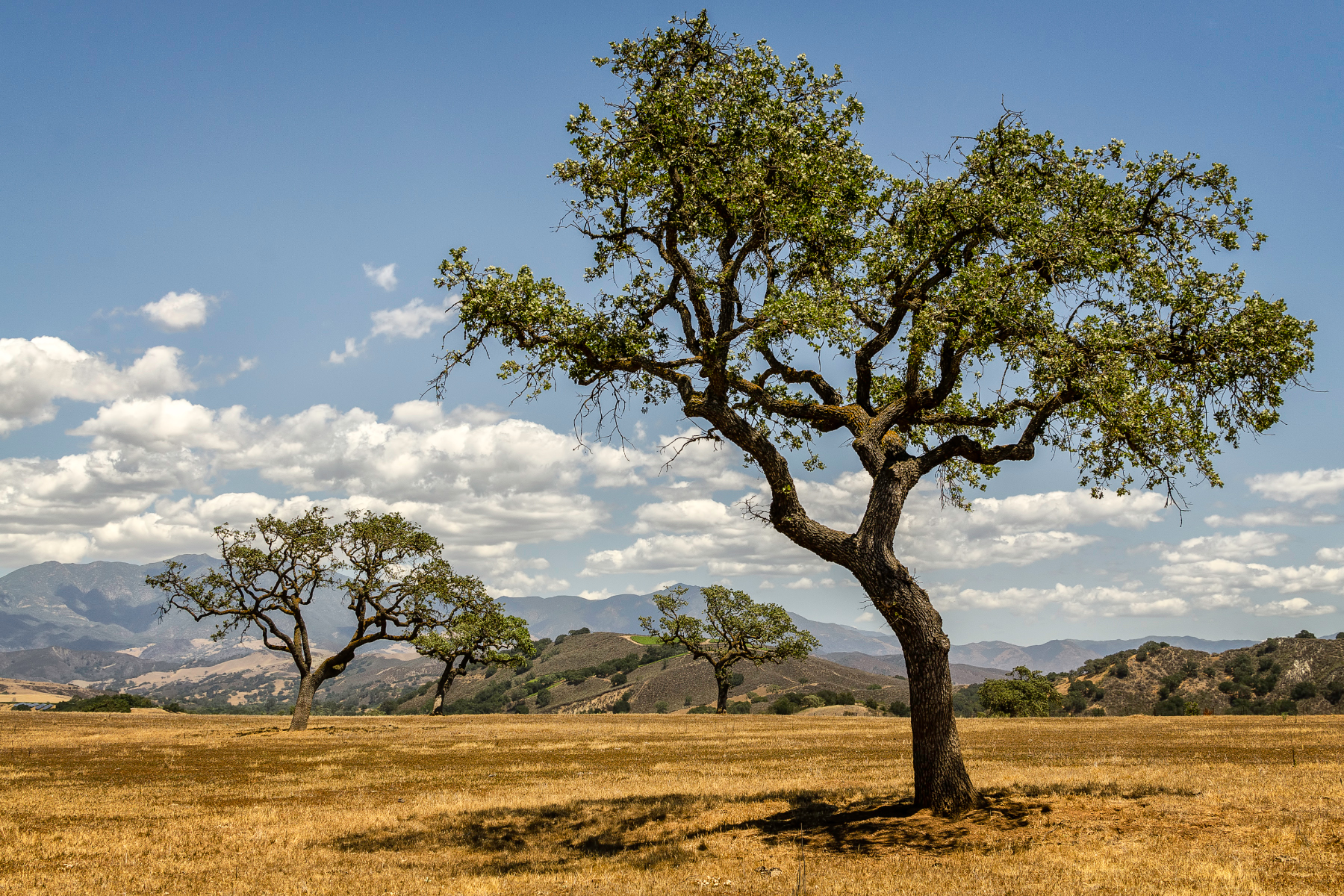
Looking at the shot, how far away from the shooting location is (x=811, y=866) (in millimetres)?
11992

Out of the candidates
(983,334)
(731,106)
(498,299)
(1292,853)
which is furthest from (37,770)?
(1292,853)

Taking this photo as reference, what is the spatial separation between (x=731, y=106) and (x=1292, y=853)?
16.2 meters

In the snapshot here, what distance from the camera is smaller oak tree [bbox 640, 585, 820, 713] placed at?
75.8 metres

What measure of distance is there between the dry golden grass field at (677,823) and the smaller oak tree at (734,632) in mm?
44171

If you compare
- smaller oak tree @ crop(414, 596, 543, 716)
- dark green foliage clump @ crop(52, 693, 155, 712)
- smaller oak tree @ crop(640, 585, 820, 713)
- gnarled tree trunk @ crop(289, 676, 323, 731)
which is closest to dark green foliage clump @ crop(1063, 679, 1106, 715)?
smaller oak tree @ crop(640, 585, 820, 713)

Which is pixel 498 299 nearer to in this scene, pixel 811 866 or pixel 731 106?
pixel 731 106

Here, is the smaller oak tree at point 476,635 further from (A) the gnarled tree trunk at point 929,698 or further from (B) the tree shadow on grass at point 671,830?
(A) the gnarled tree trunk at point 929,698

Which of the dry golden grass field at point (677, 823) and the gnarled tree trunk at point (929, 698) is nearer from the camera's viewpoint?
the dry golden grass field at point (677, 823)

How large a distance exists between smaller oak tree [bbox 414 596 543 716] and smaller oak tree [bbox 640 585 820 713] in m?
16.2

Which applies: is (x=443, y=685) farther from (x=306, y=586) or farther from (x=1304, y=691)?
(x=1304, y=691)

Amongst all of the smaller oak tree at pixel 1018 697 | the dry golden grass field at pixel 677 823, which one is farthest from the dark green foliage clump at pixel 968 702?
the dry golden grass field at pixel 677 823

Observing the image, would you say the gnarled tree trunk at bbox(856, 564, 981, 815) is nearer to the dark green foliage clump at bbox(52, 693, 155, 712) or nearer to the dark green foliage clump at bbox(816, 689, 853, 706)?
the dark green foliage clump at bbox(52, 693, 155, 712)

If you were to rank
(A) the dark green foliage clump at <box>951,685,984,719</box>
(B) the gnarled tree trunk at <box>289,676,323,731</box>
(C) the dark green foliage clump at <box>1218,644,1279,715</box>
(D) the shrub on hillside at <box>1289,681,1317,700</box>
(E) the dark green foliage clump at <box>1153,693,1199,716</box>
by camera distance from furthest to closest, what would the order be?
(A) the dark green foliage clump at <box>951,685,984,719</box>
(C) the dark green foliage clump at <box>1218,644,1279,715</box>
(E) the dark green foliage clump at <box>1153,693,1199,716</box>
(D) the shrub on hillside at <box>1289,681,1317,700</box>
(B) the gnarled tree trunk at <box>289,676,323,731</box>

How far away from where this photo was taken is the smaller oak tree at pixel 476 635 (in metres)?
53.5
